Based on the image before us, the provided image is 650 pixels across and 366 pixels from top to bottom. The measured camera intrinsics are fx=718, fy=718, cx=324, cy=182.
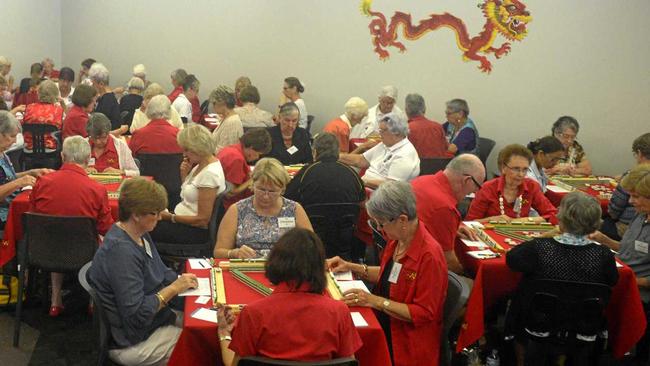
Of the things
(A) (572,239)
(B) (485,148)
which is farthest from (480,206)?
(B) (485,148)

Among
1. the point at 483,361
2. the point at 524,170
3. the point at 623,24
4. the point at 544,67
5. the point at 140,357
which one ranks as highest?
the point at 623,24

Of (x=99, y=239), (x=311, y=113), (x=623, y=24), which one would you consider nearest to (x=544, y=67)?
(x=623, y=24)

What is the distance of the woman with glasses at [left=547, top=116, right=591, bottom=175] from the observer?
684 cm

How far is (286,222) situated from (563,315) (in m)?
1.57

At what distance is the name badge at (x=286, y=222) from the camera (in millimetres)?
4091

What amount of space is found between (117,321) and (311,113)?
24.8 ft

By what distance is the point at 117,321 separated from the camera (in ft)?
10.6

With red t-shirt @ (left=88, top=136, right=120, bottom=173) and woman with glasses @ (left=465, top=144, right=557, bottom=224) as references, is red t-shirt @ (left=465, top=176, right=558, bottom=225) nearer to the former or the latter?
woman with glasses @ (left=465, top=144, right=557, bottom=224)

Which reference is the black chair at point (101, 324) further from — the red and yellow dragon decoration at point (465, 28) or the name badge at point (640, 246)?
the red and yellow dragon decoration at point (465, 28)

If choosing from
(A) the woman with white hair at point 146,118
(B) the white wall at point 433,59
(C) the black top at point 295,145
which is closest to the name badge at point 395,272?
(C) the black top at point 295,145

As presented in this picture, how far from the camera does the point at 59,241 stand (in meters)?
4.26

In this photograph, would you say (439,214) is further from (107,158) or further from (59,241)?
(107,158)

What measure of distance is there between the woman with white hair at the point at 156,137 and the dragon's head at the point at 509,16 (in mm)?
4197

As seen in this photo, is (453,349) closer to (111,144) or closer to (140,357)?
(140,357)
